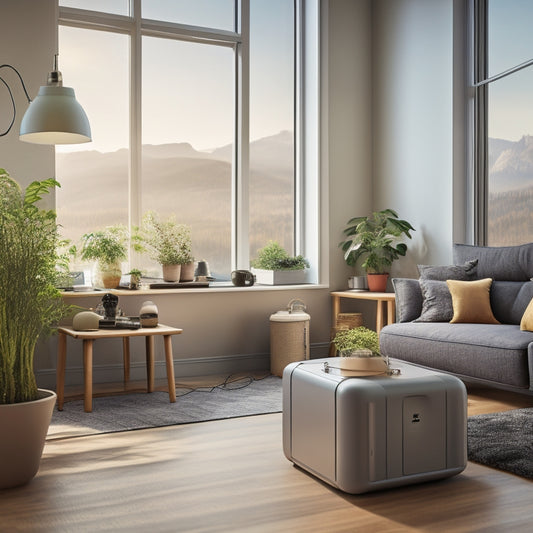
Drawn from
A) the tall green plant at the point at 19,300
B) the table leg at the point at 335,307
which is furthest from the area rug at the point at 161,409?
the table leg at the point at 335,307

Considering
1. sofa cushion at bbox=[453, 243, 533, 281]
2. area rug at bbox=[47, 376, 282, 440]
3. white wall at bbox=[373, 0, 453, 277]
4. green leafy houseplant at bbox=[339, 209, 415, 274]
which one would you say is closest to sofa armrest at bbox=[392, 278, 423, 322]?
sofa cushion at bbox=[453, 243, 533, 281]

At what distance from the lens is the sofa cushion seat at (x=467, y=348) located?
12.3ft

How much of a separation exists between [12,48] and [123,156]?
1121 millimetres

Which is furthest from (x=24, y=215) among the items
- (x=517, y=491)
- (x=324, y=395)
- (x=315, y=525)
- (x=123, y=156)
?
(x=123, y=156)

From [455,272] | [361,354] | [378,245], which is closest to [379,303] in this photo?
[378,245]

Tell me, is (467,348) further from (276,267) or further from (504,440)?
(276,267)

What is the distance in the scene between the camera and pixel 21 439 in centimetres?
265

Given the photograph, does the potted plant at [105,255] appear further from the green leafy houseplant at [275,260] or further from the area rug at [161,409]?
the green leafy houseplant at [275,260]

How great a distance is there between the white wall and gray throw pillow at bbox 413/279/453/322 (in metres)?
0.58

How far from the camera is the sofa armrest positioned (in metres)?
4.81

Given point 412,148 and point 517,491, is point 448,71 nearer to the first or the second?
point 412,148

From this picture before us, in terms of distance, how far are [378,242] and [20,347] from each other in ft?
11.3

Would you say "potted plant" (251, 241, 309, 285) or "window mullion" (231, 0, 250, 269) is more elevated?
"window mullion" (231, 0, 250, 269)

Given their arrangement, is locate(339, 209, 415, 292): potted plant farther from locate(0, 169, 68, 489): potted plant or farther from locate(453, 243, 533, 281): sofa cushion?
locate(0, 169, 68, 489): potted plant
